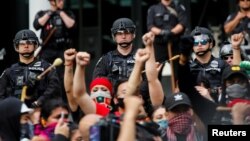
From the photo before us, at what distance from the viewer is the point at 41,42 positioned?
1702 centimetres

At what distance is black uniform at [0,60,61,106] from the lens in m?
14.3

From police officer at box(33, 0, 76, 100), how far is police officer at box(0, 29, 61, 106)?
184 cm

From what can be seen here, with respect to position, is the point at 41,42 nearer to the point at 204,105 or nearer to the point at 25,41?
the point at 25,41

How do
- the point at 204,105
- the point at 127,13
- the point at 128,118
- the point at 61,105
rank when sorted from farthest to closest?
the point at 127,13 < the point at 204,105 < the point at 61,105 < the point at 128,118

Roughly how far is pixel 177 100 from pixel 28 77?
128 inches

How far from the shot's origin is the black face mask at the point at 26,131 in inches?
436

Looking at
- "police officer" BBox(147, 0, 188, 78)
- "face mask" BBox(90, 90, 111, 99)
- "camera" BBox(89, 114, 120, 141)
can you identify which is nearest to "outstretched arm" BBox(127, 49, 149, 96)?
"camera" BBox(89, 114, 120, 141)

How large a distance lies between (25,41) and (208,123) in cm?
353

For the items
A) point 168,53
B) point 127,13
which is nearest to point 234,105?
point 168,53

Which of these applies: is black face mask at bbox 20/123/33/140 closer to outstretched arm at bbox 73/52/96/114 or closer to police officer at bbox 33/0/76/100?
outstretched arm at bbox 73/52/96/114

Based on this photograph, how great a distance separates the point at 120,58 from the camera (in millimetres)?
14469

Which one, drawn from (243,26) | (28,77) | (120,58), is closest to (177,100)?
(120,58)

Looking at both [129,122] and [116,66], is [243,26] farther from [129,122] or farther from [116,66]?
[129,122]

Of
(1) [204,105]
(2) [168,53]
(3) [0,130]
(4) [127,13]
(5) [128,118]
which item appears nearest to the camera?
(5) [128,118]
